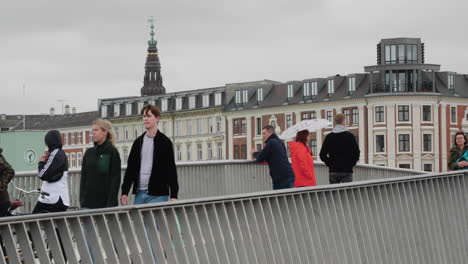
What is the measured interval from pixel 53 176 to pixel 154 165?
107cm

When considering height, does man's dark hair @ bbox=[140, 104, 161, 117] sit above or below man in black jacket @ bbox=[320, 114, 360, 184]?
above

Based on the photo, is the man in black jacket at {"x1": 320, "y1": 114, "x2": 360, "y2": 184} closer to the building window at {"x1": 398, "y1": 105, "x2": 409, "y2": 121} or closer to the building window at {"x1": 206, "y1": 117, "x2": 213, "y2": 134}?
the building window at {"x1": 398, "y1": 105, "x2": 409, "y2": 121}

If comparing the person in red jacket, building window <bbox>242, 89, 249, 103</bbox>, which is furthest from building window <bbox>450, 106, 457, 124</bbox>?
the person in red jacket

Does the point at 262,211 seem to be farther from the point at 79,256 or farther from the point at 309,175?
the point at 309,175

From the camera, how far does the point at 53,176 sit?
34.9ft

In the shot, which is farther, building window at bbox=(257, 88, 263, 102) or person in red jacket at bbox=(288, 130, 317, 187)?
building window at bbox=(257, 88, 263, 102)

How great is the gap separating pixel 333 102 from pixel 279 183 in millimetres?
87168

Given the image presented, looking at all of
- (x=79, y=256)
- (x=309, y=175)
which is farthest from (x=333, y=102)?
(x=79, y=256)

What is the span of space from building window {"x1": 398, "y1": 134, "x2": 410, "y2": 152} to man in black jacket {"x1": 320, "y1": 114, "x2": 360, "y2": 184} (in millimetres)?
82529

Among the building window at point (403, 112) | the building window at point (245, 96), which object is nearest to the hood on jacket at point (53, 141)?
the building window at point (403, 112)

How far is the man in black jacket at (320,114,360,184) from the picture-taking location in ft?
51.3

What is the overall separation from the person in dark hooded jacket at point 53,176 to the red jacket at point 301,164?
470 cm

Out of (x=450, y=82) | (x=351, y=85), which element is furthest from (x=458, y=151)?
(x=450, y=82)

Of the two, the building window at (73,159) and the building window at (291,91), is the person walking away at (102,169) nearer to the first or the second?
the building window at (291,91)
